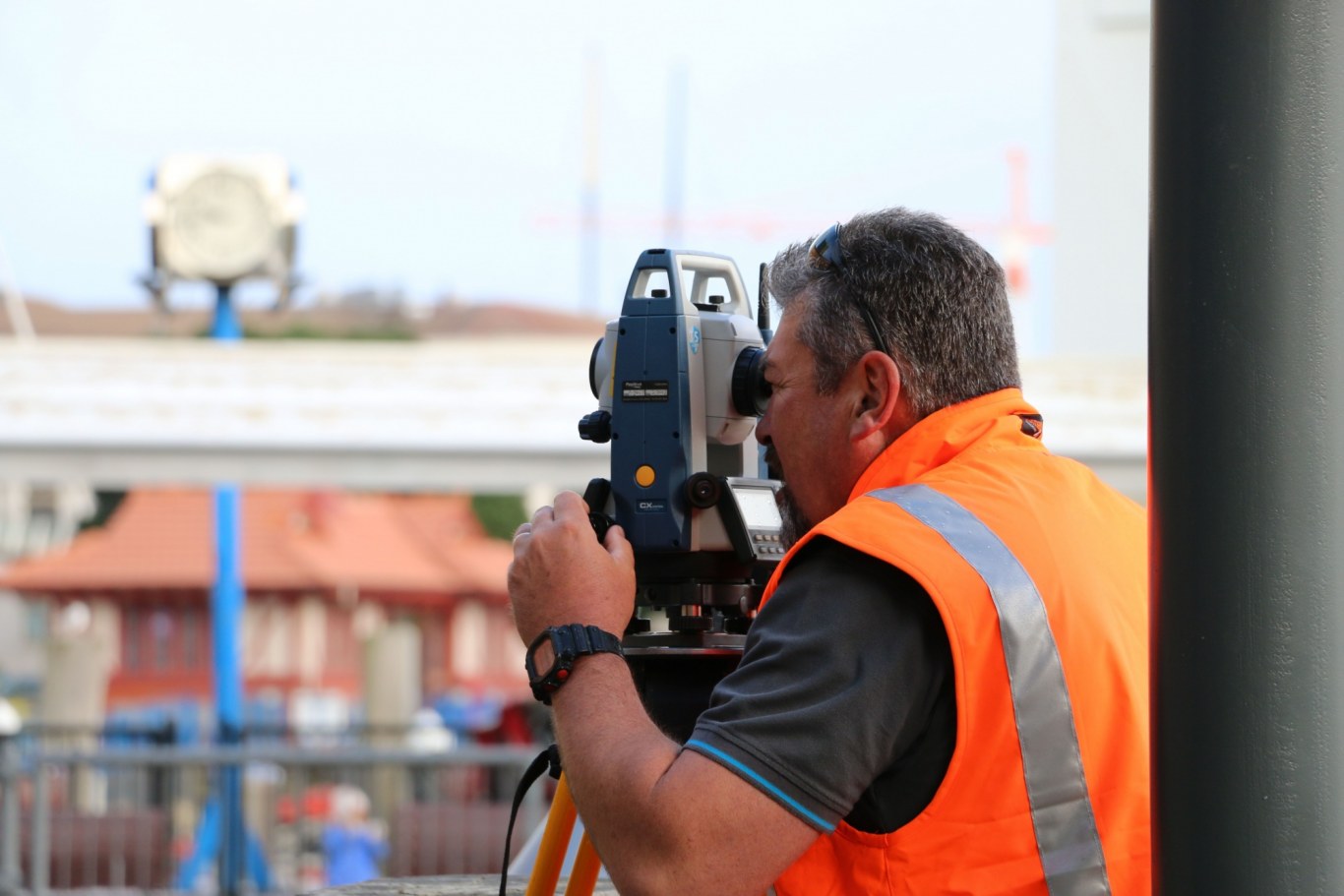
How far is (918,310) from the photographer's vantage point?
Result: 1.77 m

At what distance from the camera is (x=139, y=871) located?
8.38m

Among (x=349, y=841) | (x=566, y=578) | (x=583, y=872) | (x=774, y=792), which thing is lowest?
(x=349, y=841)

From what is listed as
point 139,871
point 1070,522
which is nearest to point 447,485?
point 139,871

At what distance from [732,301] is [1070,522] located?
74cm

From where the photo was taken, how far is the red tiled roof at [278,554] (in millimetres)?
31844

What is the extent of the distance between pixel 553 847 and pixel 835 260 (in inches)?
34.0

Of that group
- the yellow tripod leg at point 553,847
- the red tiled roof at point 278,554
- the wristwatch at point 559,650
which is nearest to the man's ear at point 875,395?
the wristwatch at point 559,650

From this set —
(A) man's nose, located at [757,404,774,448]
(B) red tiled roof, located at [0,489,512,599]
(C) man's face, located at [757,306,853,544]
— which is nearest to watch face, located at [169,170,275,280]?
(A) man's nose, located at [757,404,774,448]

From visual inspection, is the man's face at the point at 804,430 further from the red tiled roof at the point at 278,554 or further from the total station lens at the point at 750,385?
the red tiled roof at the point at 278,554

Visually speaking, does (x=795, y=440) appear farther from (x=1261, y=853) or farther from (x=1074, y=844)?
(x=1261, y=853)

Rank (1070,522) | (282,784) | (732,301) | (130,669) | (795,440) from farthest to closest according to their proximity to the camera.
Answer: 1. (130,669)
2. (282,784)
3. (732,301)
4. (795,440)
5. (1070,522)

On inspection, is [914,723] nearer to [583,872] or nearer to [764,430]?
[764,430]

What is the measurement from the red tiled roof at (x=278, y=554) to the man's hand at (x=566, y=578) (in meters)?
31.1

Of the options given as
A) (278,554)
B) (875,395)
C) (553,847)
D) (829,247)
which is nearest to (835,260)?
(829,247)
